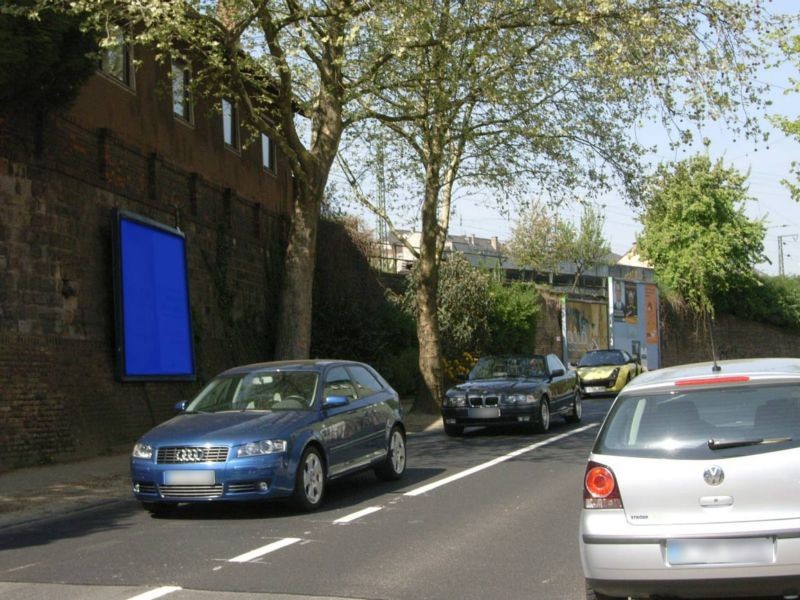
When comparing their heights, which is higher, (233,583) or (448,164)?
(448,164)

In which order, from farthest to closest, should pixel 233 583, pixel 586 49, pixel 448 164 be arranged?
pixel 448 164, pixel 586 49, pixel 233 583

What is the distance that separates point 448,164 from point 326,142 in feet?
20.0

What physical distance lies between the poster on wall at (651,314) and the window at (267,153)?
26.7m

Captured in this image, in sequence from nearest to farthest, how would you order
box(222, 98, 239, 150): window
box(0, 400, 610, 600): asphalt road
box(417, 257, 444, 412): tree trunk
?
box(0, 400, 610, 600): asphalt road
box(417, 257, 444, 412): tree trunk
box(222, 98, 239, 150): window

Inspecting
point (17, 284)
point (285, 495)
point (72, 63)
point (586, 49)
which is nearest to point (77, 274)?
point (17, 284)

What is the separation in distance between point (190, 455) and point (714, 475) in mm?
5654

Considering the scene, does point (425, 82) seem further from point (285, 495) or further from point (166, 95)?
point (285, 495)

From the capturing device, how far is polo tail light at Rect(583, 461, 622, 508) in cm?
546

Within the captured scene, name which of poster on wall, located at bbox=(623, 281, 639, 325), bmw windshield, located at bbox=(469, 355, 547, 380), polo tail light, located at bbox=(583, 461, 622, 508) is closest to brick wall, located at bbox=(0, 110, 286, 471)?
bmw windshield, located at bbox=(469, 355, 547, 380)

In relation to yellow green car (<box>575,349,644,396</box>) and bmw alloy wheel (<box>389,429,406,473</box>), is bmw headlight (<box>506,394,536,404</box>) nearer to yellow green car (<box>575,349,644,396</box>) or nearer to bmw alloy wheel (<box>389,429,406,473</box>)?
bmw alloy wheel (<box>389,429,406,473</box>)

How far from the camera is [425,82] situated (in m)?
17.3

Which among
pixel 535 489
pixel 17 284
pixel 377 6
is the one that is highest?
pixel 377 6

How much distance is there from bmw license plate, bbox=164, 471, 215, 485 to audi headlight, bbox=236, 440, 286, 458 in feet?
1.14

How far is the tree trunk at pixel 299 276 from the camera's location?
17953 mm
